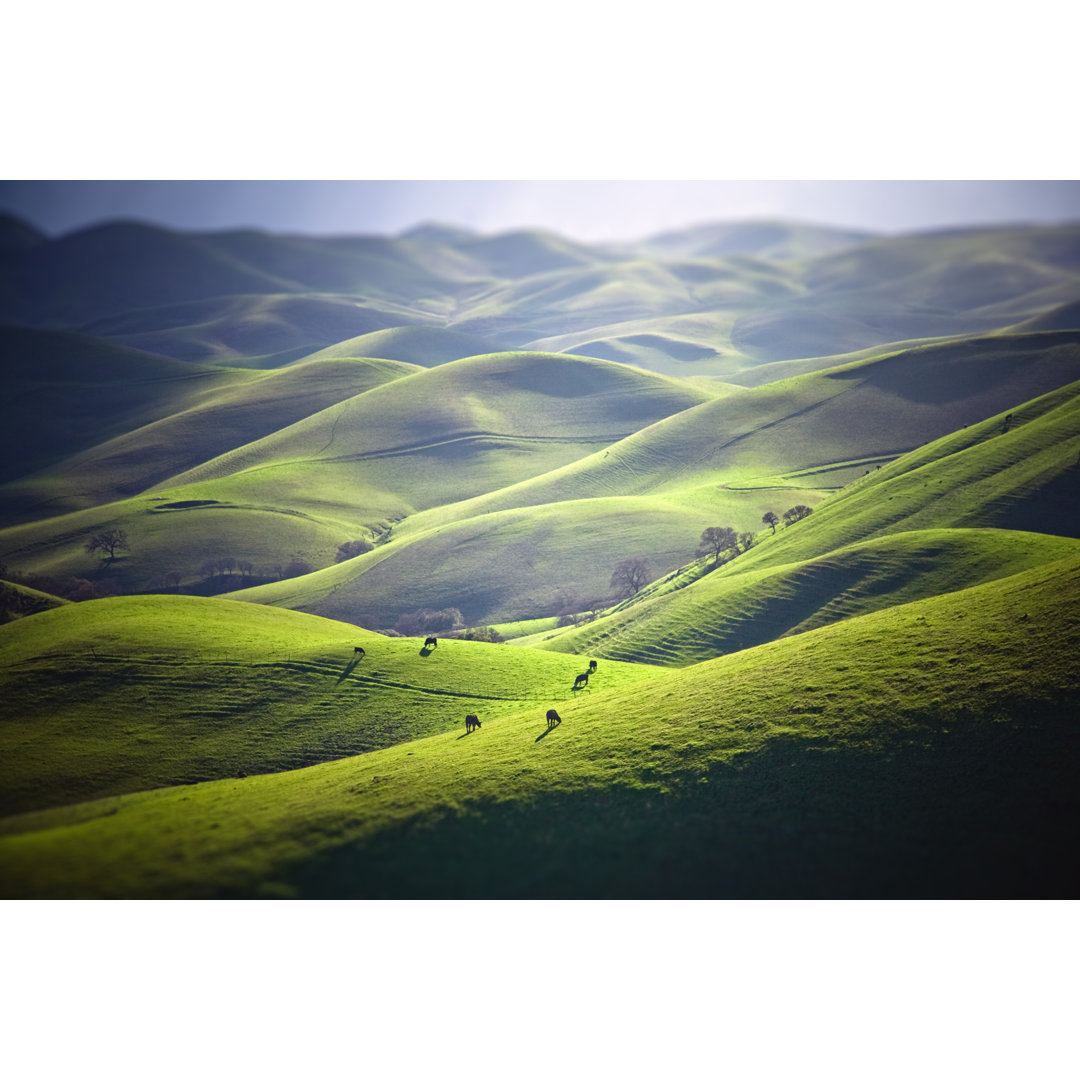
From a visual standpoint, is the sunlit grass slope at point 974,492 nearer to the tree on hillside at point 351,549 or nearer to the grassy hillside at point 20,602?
the tree on hillside at point 351,549

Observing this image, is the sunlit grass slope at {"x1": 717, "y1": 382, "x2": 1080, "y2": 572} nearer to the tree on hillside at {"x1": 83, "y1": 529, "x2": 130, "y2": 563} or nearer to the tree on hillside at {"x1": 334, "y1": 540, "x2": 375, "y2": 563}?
the tree on hillside at {"x1": 334, "y1": 540, "x2": 375, "y2": 563}

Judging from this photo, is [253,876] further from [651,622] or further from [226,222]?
[226,222]

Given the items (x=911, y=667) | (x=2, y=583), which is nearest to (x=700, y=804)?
(x=911, y=667)

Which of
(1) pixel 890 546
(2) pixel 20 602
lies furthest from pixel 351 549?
(1) pixel 890 546

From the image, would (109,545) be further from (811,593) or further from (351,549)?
(811,593)

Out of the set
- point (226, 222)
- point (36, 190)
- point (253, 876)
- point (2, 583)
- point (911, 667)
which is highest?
point (226, 222)

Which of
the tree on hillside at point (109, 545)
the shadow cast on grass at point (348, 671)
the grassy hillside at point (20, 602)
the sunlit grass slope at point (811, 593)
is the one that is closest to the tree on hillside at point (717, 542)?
the sunlit grass slope at point (811, 593)

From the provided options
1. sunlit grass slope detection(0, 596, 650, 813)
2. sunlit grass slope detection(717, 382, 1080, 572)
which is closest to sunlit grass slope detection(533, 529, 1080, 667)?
sunlit grass slope detection(717, 382, 1080, 572)
